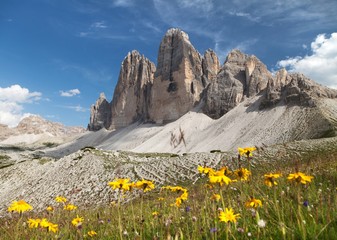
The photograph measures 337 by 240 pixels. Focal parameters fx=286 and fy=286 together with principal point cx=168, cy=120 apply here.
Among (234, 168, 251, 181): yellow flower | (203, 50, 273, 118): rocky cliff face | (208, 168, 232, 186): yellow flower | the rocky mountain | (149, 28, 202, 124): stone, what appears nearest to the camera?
(208, 168, 232, 186): yellow flower

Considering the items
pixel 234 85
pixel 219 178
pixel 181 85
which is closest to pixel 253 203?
pixel 219 178

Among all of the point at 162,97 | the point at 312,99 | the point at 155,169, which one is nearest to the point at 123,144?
the point at 162,97

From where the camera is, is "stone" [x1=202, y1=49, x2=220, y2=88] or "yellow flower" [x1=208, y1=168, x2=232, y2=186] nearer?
"yellow flower" [x1=208, y1=168, x2=232, y2=186]

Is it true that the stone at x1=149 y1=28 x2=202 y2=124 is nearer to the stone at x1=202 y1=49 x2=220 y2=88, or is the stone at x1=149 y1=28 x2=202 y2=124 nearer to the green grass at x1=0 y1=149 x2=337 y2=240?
the stone at x1=202 y1=49 x2=220 y2=88

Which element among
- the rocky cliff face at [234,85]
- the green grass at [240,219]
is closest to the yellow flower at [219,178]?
the green grass at [240,219]

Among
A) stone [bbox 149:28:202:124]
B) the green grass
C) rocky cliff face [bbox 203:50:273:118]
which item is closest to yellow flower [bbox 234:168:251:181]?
the green grass

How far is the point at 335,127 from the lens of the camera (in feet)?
250

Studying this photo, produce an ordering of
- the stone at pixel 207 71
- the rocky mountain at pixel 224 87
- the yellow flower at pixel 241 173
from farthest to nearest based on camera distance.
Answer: the stone at pixel 207 71
the rocky mountain at pixel 224 87
the yellow flower at pixel 241 173

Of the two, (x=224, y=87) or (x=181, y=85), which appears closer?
(x=224, y=87)

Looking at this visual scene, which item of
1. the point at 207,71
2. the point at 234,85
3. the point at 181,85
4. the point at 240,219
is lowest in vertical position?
the point at 240,219

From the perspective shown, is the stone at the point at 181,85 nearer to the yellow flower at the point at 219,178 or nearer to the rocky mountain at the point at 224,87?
the rocky mountain at the point at 224,87

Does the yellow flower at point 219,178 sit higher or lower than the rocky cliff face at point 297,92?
lower

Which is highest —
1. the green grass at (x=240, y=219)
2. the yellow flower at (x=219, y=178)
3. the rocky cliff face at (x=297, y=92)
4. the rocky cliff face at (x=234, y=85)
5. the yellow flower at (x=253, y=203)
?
the rocky cliff face at (x=234, y=85)

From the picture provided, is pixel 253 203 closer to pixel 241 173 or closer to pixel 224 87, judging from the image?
pixel 241 173
